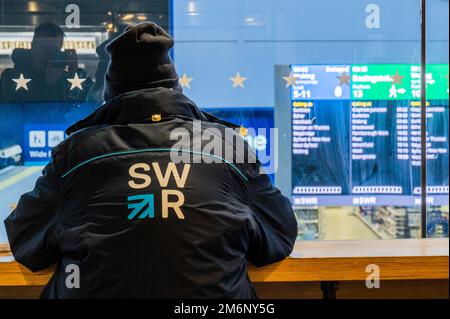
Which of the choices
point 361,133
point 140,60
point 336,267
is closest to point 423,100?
point 361,133

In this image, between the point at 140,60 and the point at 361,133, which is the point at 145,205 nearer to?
the point at 140,60

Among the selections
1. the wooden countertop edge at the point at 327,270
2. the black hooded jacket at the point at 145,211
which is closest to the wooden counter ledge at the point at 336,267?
the wooden countertop edge at the point at 327,270

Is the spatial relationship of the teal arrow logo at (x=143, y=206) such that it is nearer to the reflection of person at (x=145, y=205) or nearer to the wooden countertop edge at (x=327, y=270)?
the reflection of person at (x=145, y=205)

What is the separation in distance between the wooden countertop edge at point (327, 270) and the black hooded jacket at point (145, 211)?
115mm

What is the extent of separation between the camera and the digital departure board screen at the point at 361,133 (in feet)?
7.86

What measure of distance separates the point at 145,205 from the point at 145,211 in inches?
0.4

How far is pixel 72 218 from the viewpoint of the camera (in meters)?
0.97

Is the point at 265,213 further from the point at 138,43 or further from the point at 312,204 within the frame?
the point at 312,204

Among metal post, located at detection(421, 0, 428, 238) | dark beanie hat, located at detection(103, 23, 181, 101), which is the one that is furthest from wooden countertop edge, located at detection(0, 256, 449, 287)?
metal post, located at detection(421, 0, 428, 238)

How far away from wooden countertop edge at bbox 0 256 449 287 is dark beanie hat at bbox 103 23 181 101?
1.53 ft

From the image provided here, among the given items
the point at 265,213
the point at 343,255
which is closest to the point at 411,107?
the point at 343,255

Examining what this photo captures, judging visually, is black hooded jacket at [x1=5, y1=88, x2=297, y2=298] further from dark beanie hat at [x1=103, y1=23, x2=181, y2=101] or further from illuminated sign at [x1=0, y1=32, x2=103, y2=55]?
illuminated sign at [x1=0, y1=32, x2=103, y2=55]

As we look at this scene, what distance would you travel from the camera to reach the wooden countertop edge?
1159mm

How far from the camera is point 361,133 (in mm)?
2479
